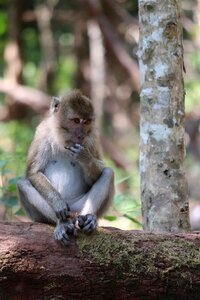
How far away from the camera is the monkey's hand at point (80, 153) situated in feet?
16.4

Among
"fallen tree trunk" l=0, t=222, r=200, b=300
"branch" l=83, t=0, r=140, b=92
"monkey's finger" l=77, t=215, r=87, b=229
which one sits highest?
"branch" l=83, t=0, r=140, b=92

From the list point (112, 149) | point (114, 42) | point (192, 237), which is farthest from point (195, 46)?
point (192, 237)

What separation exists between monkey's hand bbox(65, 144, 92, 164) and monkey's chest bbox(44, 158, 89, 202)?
30cm

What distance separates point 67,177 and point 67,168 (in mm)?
95

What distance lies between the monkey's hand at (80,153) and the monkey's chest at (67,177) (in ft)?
0.97

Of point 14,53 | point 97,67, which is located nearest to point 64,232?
point 97,67

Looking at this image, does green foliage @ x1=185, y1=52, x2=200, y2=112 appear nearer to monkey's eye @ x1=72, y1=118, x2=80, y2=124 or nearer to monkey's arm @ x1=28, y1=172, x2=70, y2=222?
monkey's eye @ x1=72, y1=118, x2=80, y2=124

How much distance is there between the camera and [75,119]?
541 centimetres

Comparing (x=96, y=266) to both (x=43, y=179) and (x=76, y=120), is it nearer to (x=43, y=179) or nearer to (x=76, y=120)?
(x=43, y=179)

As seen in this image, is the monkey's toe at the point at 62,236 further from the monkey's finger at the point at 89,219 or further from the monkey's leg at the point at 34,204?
the monkey's leg at the point at 34,204

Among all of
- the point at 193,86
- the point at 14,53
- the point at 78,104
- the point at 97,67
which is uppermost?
the point at 14,53

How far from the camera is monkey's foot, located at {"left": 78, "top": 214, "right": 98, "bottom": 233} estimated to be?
4.30m

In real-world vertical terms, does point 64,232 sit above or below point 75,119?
below

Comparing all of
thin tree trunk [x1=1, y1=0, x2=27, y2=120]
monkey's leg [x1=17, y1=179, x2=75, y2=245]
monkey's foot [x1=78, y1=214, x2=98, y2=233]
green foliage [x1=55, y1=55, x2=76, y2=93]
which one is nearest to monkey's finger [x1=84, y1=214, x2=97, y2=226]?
monkey's foot [x1=78, y1=214, x2=98, y2=233]
